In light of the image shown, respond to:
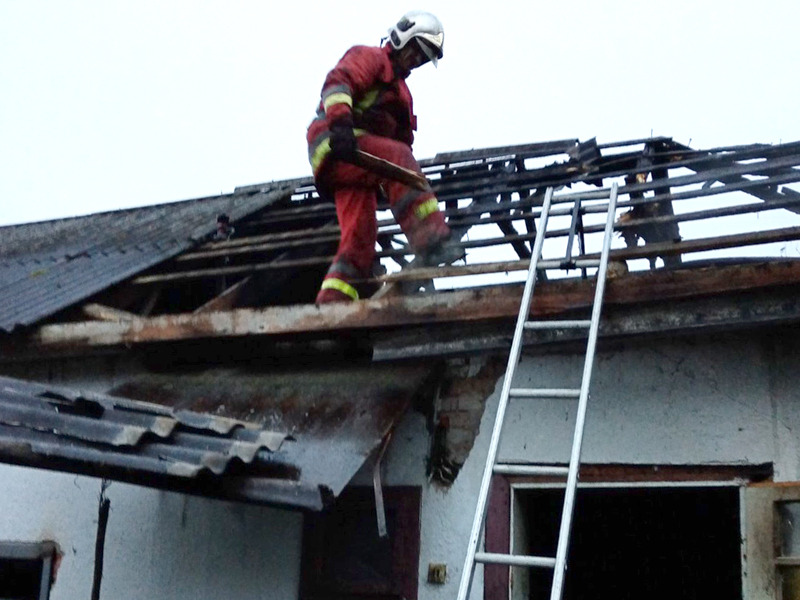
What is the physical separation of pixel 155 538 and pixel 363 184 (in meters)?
2.03

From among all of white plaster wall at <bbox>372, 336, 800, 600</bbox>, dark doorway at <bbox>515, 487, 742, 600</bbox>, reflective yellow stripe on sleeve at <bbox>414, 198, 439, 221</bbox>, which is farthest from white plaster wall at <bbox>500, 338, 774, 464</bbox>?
dark doorway at <bbox>515, 487, 742, 600</bbox>

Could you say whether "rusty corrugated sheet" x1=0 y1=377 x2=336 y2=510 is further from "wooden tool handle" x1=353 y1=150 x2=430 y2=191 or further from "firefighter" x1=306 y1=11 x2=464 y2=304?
"wooden tool handle" x1=353 y1=150 x2=430 y2=191

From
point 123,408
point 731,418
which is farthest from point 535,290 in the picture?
point 123,408

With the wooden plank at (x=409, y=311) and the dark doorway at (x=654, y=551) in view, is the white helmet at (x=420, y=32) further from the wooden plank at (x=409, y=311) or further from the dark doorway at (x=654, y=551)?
the dark doorway at (x=654, y=551)

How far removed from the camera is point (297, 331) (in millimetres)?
5219

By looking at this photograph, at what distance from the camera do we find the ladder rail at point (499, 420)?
12.0ft

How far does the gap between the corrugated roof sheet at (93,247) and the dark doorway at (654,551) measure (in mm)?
3057

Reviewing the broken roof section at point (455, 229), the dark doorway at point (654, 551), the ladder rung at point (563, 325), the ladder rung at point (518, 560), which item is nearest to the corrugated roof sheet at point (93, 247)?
the broken roof section at point (455, 229)

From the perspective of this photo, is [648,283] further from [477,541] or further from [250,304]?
[250,304]

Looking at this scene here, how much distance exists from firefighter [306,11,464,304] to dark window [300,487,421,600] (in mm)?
1024

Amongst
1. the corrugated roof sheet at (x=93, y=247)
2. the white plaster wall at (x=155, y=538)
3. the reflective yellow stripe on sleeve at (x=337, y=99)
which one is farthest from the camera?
the corrugated roof sheet at (x=93, y=247)

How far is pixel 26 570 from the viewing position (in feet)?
20.5

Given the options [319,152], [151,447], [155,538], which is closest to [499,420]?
[151,447]

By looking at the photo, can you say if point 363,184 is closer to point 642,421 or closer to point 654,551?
point 642,421
